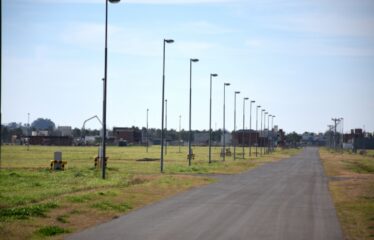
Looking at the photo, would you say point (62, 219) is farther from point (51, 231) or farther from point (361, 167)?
point (361, 167)

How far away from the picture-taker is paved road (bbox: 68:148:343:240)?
619 inches

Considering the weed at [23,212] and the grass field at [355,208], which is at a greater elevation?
the weed at [23,212]

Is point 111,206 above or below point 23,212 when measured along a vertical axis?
below

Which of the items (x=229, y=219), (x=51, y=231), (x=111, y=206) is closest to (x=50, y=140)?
(x=111, y=206)

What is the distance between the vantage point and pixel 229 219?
18938mm

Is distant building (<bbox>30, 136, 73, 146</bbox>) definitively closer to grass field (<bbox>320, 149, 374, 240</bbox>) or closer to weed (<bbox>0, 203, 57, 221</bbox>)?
grass field (<bbox>320, 149, 374, 240</bbox>)

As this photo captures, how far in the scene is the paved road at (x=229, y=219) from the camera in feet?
51.6

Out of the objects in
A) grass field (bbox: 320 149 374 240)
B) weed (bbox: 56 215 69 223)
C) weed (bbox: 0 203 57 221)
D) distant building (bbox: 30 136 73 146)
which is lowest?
grass field (bbox: 320 149 374 240)

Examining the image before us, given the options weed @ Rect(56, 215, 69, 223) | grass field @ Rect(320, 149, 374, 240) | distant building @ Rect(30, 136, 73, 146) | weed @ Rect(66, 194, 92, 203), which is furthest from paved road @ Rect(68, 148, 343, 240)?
distant building @ Rect(30, 136, 73, 146)

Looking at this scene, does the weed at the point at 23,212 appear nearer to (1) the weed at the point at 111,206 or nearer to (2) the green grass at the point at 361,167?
(1) the weed at the point at 111,206

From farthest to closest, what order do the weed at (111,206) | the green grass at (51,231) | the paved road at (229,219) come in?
the weed at (111,206) → the paved road at (229,219) → the green grass at (51,231)

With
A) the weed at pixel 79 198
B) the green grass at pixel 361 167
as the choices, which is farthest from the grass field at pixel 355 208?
the green grass at pixel 361 167

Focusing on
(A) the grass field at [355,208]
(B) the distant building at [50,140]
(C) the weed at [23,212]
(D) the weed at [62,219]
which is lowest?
(A) the grass field at [355,208]

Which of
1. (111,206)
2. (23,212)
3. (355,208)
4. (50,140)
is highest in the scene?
(50,140)
